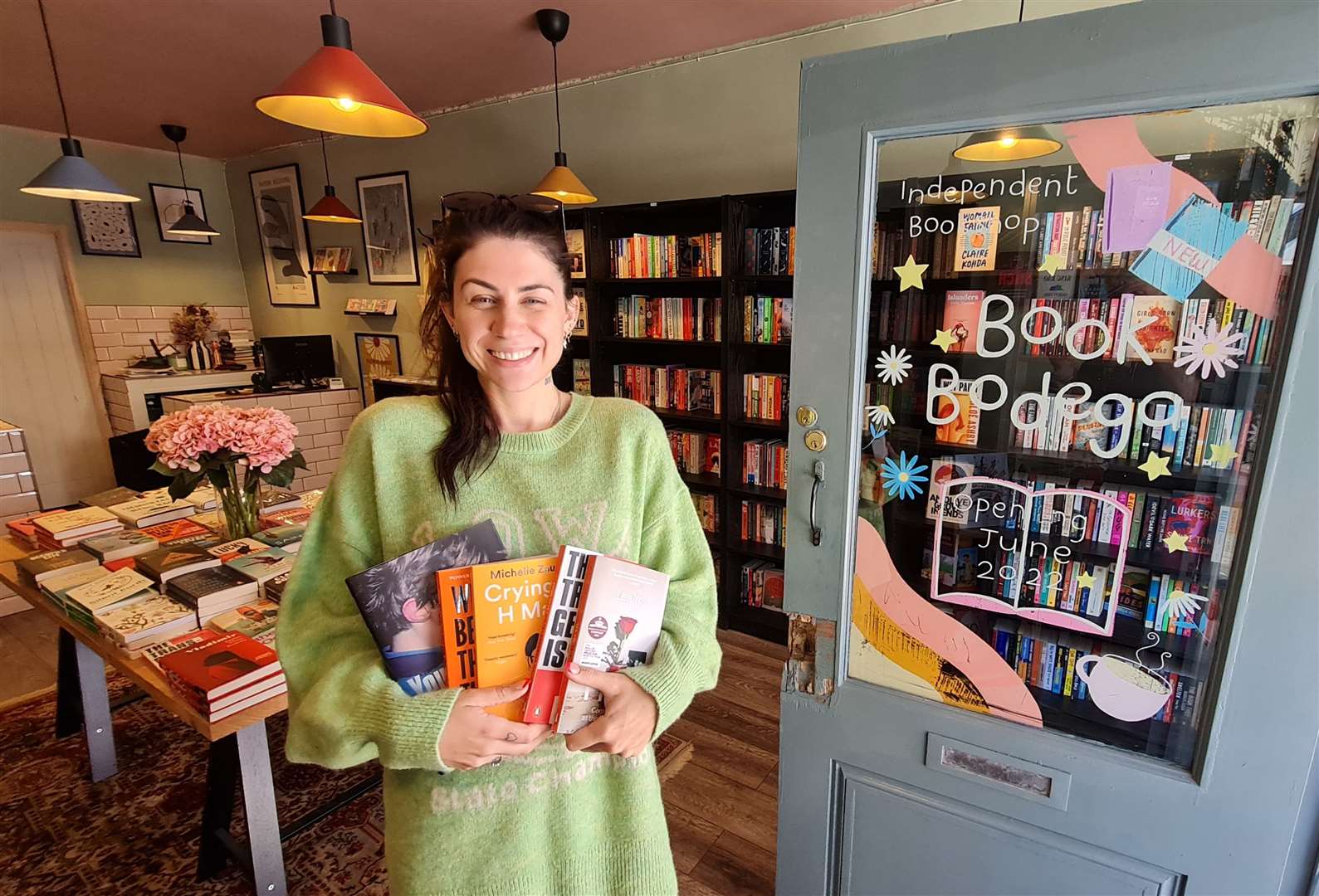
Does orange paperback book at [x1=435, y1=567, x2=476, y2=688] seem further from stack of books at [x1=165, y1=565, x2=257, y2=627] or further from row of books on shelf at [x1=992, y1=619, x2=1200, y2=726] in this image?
stack of books at [x1=165, y1=565, x2=257, y2=627]

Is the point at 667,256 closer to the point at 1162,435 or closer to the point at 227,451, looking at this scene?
the point at 227,451

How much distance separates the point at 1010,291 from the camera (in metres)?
1.14

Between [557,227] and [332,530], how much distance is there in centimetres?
53

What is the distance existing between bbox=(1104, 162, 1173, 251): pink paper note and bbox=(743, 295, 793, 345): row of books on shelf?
6.37ft

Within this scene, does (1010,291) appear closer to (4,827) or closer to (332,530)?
(332,530)

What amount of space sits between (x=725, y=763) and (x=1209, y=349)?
6.32 feet

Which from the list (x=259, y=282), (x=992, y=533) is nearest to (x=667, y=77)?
(x=992, y=533)

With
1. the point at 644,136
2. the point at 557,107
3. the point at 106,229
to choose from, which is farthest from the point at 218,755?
the point at 106,229

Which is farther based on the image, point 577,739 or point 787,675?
point 787,675

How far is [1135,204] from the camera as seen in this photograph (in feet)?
3.29

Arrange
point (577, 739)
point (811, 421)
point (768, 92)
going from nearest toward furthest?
1. point (577, 739)
2. point (811, 421)
3. point (768, 92)

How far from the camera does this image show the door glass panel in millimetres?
965

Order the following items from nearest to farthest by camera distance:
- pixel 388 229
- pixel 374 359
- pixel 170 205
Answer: pixel 388 229, pixel 374 359, pixel 170 205

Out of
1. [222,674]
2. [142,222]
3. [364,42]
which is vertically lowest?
[222,674]
